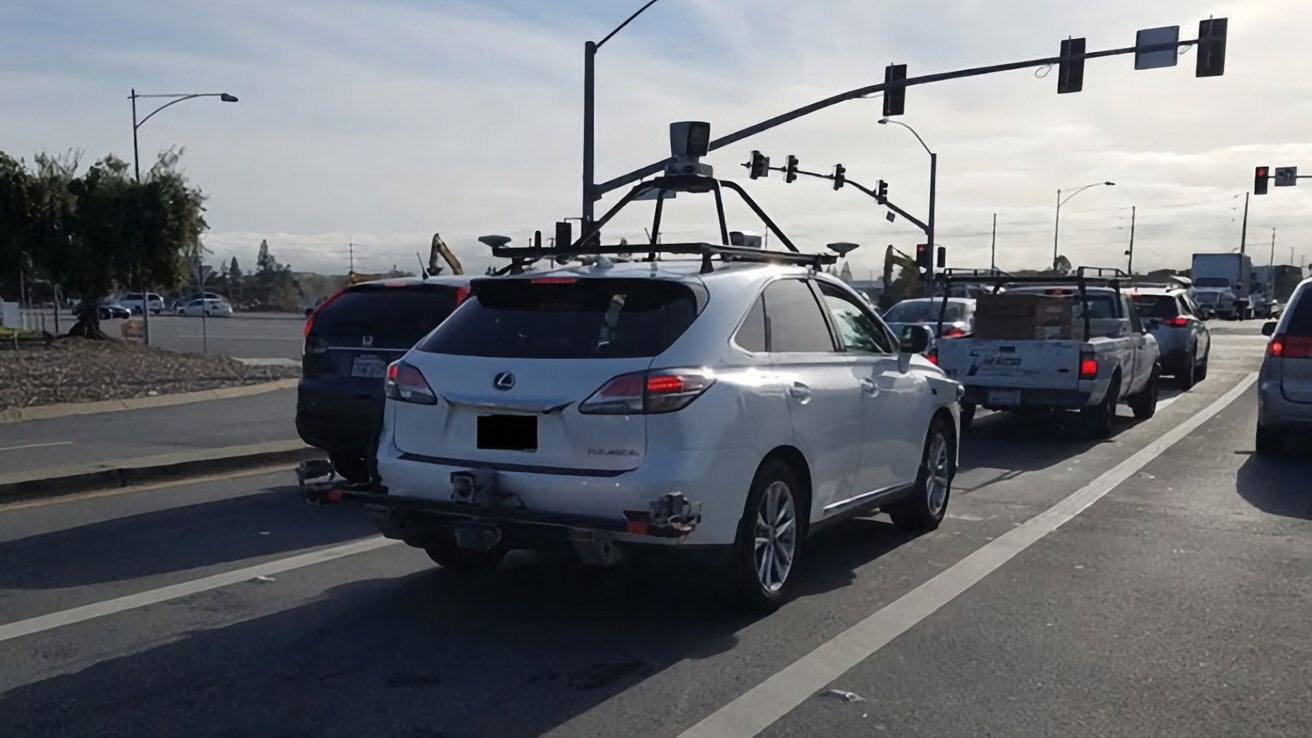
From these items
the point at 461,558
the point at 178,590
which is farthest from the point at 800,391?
the point at 178,590

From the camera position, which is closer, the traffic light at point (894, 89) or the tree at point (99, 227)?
the traffic light at point (894, 89)

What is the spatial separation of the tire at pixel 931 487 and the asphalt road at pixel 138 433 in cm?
693

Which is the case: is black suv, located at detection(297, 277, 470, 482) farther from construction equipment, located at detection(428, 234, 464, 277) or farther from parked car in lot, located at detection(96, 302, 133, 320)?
parked car in lot, located at detection(96, 302, 133, 320)

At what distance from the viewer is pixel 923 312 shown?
22.2m

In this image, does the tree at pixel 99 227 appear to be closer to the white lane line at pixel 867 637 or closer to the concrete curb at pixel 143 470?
the concrete curb at pixel 143 470

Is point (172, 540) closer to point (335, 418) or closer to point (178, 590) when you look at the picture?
point (178, 590)

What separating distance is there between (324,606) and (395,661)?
1027 mm

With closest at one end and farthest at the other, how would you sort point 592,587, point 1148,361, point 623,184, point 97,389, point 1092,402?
point 592,587 → point 1092,402 → point 1148,361 → point 97,389 → point 623,184

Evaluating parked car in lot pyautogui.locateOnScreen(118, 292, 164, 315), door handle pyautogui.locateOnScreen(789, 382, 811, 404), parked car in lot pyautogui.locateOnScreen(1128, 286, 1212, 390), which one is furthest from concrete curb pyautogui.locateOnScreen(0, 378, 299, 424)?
parked car in lot pyautogui.locateOnScreen(118, 292, 164, 315)

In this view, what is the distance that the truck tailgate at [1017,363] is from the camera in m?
12.9

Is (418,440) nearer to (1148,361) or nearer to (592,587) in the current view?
(592,587)

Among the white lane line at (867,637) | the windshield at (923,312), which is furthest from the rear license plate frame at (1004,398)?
the windshield at (923,312)

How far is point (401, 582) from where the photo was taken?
665cm

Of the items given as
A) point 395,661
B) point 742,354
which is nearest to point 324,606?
point 395,661
